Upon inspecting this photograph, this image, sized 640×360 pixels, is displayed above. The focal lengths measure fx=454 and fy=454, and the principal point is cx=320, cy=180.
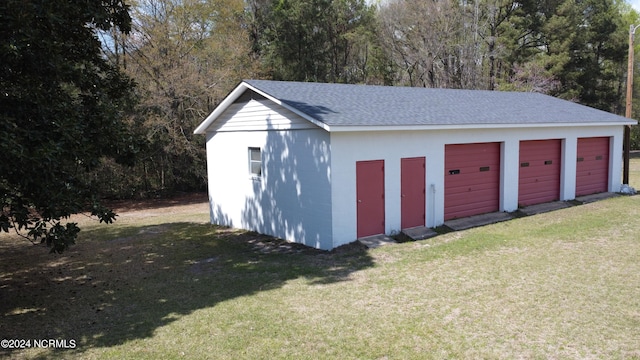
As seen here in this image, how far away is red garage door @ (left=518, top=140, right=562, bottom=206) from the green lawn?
2.81 metres

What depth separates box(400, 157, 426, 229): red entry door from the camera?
38.3 ft

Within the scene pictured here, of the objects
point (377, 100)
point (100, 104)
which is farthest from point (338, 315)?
point (377, 100)

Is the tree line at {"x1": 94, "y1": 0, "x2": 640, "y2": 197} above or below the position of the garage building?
above

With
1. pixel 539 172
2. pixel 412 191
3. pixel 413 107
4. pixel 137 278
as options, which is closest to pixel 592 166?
pixel 539 172

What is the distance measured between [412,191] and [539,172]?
6.25 metres

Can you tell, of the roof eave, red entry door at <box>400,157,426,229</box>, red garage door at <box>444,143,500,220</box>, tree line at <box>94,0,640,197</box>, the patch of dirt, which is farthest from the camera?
tree line at <box>94,0,640,197</box>

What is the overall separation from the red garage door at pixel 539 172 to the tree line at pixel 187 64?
11.6 m

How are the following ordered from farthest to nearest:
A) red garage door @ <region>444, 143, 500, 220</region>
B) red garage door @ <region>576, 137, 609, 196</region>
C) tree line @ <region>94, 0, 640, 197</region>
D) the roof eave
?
tree line @ <region>94, 0, 640, 197</region>
red garage door @ <region>576, 137, 609, 196</region>
red garage door @ <region>444, 143, 500, 220</region>
the roof eave

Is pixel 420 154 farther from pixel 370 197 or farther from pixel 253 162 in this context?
pixel 253 162

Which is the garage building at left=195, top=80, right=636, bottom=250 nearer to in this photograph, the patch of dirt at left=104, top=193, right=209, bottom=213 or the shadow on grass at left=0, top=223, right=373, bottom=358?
the shadow on grass at left=0, top=223, right=373, bottom=358

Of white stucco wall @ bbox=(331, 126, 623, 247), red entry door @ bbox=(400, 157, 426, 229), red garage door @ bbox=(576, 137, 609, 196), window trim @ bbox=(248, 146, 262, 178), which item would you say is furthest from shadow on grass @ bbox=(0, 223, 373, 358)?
red garage door @ bbox=(576, 137, 609, 196)

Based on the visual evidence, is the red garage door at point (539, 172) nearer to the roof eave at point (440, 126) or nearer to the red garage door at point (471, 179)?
the roof eave at point (440, 126)

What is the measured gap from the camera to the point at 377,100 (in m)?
13.4

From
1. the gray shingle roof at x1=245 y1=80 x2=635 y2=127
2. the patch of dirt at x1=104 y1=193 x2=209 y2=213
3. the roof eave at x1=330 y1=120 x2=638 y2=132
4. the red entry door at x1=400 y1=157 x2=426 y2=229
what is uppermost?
the gray shingle roof at x1=245 y1=80 x2=635 y2=127
